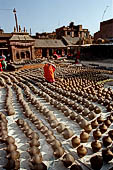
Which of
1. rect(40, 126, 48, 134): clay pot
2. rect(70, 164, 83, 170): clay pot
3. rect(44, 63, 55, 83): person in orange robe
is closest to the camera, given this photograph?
rect(70, 164, 83, 170): clay pot

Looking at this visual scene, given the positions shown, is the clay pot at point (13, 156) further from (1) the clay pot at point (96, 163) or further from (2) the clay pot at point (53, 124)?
(1) the clay pot at point (96, 163)

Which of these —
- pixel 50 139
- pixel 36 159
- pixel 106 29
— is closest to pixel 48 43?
pixel 106 29

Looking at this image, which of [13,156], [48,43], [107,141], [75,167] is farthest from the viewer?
[48,43]

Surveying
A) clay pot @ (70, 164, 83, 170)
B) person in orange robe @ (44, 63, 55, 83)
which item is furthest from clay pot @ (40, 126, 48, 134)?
person in orange robe @ (44, 63, 55, 83)

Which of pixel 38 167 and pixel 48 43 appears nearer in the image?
pixel 38 167

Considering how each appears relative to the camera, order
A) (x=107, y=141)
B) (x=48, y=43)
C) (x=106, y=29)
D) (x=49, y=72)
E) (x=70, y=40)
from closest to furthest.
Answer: (x=107, y=141), (x=49, y=72), (x=48, y=43), (x=106, y=29), (x=70, y=40)

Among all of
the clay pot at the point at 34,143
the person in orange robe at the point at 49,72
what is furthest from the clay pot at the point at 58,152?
the person in orange robe at the point at 49,72

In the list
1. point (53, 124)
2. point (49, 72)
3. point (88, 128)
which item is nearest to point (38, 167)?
point (53, 124)

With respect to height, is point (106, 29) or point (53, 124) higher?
point (106, 29)

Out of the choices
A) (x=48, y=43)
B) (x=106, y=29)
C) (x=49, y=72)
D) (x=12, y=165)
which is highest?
(x=106, y=29)

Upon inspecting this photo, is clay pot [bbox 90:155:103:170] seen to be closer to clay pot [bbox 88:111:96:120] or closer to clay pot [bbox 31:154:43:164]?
clay pot [bbox 31:154:43:164]

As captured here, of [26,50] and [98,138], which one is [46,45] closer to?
[26,50]

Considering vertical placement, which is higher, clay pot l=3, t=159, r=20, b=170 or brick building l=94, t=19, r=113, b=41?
brick building l=94, t=19, r=113, b=41

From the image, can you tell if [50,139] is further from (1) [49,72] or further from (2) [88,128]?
(1) [49,72]
